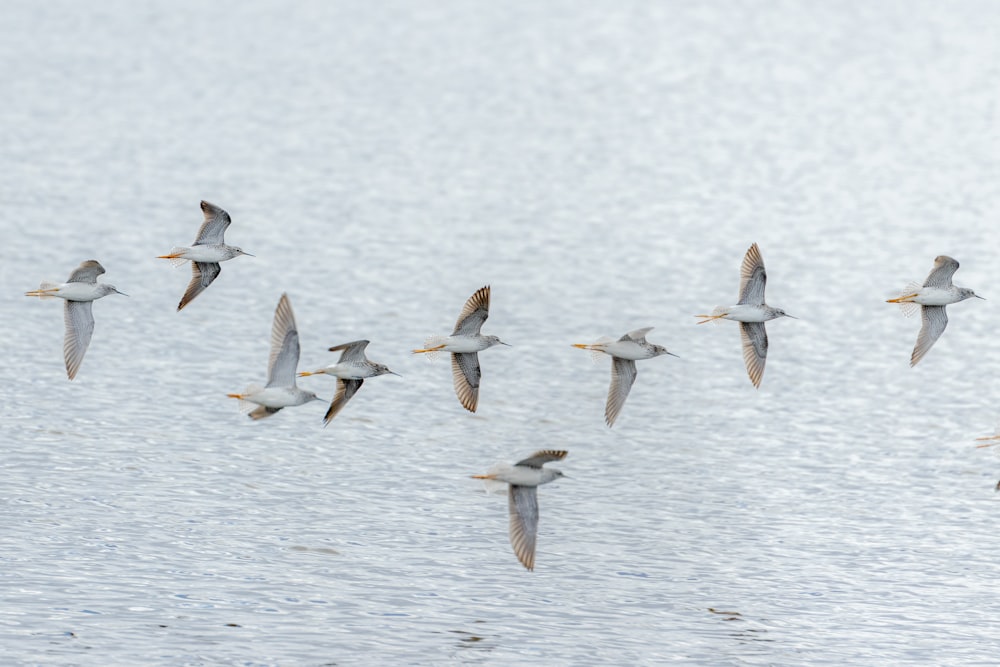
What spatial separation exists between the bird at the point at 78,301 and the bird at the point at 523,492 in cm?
660

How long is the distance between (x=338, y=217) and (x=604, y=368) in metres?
21.0

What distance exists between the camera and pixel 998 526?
32188 millimetres

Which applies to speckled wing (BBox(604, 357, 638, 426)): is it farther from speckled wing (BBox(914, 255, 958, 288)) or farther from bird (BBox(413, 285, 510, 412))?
speckled wing (BBox(914, 255, 958, 288))

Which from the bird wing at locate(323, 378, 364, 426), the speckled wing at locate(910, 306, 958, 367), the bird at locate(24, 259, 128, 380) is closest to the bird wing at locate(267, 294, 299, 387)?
the bird wing at locate(323, 378, 364, 426)

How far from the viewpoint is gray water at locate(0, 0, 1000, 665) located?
2656 cm

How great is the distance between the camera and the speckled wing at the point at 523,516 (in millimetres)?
23859

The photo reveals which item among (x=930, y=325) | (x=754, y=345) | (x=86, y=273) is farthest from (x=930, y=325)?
(x=86, y=273)

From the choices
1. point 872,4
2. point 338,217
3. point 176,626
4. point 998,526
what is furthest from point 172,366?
point 872,4

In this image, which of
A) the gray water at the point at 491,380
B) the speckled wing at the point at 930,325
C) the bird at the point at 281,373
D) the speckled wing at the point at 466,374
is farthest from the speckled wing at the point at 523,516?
the speckled wing at the point at 930,325

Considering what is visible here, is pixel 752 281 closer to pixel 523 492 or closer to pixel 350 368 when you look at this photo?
pixel 523 492

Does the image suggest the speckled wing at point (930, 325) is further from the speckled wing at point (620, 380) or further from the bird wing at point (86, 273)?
the bird wing at point (86, 273)

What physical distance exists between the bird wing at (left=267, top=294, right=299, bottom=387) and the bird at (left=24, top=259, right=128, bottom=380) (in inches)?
115

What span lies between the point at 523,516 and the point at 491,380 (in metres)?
16.7

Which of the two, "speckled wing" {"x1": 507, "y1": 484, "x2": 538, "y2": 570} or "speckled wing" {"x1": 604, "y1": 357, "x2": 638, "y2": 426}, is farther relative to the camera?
"speckled wing" {"x1": 604, "y1": 357, "x2": 638, "y2": 426}
